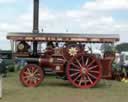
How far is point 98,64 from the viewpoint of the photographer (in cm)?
2092

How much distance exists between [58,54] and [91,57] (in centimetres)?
142

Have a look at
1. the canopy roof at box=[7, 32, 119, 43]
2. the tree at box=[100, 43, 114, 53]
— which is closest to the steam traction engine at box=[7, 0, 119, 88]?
the canopy roof at box=[7, 32, 119, 43]

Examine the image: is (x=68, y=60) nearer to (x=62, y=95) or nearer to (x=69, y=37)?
(x=69, y=37)

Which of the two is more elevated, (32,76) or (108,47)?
(108,47)

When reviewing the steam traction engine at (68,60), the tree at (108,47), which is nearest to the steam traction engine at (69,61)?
the steam traction engine at (68,60)

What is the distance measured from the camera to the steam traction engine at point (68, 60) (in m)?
20.9

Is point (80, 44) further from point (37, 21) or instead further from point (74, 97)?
point (37, 21)

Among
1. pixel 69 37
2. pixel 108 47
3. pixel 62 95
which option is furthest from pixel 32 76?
pixel 108 47

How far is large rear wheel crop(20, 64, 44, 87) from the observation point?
2108 cm

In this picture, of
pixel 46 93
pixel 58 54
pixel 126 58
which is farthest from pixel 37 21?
pixel 46 93

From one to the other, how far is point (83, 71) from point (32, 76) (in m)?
2.12

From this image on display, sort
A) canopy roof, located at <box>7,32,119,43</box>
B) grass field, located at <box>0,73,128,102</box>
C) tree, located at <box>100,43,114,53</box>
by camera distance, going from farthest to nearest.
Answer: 1. tree, located at <box>100,43,114,53</box>
2. canopy roof, located at <box>7,32,119,43</box>
3. grass field, located at <box>0,73,128,102</box>

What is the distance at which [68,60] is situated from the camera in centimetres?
2125

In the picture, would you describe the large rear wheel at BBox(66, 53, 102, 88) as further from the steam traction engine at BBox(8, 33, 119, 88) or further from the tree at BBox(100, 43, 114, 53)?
the tree at BBox(100, 43, 114, 53)
